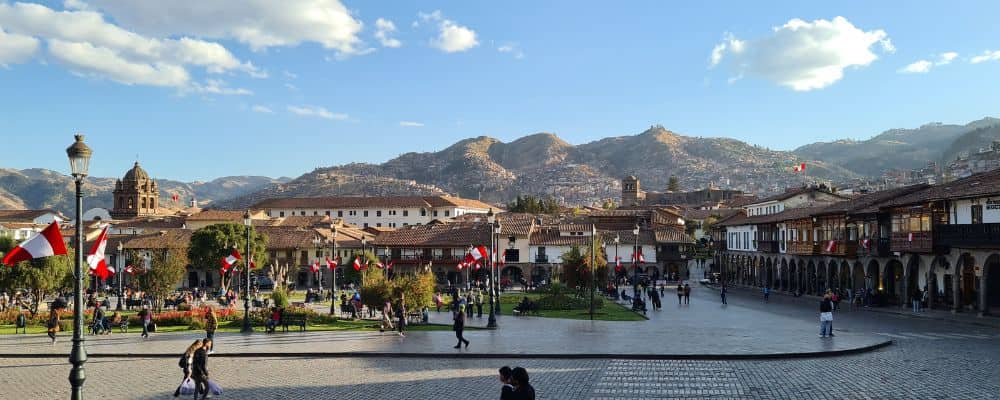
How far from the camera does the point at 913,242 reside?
38.9 metres

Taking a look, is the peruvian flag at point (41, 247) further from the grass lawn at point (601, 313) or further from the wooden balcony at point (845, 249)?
the wooden balcony at point (845, 249)

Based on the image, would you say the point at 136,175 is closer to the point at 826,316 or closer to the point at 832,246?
the point at 832,246

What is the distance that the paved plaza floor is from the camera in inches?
633

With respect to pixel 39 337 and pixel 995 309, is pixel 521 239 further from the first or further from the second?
pixel 39 337

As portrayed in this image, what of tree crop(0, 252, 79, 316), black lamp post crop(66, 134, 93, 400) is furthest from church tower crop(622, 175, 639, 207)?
black lamp post crop(66, 134, 93, 400)

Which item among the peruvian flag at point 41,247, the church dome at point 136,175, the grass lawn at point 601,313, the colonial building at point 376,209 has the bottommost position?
the grass lawn at point 601,313

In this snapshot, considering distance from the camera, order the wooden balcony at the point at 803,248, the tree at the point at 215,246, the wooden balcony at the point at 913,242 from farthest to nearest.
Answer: the tree at the point at 215,246
the wooden balcony at the point at 803,248
the wooden balcony at the point at 913,242

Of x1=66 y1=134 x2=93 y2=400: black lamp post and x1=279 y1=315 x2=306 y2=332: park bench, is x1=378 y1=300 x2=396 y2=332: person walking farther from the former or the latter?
x1=66 y1=134 x2=93 y2=400: black lamp post

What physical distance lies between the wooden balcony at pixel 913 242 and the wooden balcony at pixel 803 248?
1027 cm

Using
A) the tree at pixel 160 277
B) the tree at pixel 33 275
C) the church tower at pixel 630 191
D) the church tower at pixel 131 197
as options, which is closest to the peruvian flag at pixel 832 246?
the tree at pixel 160 277

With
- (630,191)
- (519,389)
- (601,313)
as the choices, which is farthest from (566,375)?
(630,191)

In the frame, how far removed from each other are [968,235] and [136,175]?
12364 centimetres

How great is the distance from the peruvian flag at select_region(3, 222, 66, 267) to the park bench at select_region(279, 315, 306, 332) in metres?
14.1

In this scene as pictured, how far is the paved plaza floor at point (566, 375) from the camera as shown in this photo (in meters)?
16.1
